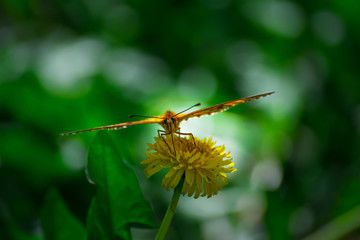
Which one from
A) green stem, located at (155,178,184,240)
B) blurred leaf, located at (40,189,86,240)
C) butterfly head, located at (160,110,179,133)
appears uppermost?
butterfly head, located at (160,110,179,133)

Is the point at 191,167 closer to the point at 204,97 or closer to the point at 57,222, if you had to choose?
the point at 57,222

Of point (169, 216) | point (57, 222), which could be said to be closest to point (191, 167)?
point (169, 216)

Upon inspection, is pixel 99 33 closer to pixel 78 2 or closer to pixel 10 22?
pixel 78 2

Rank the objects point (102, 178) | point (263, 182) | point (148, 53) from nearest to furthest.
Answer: point (102, 178) → point (263, 182) → point (148, 53)

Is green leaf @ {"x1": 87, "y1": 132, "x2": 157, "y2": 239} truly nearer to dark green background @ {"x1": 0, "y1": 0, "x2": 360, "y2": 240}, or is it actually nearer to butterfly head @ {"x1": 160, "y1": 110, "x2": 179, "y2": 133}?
butterfly head @ {"x1": 160, "y1": 110, "x2": 179, "y2": 133}

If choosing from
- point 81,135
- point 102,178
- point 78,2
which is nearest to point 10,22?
point 78,2

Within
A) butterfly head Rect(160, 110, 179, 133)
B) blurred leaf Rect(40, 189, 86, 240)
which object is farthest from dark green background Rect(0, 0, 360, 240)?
butterfly head Rect(160, 110, 179, 133)
